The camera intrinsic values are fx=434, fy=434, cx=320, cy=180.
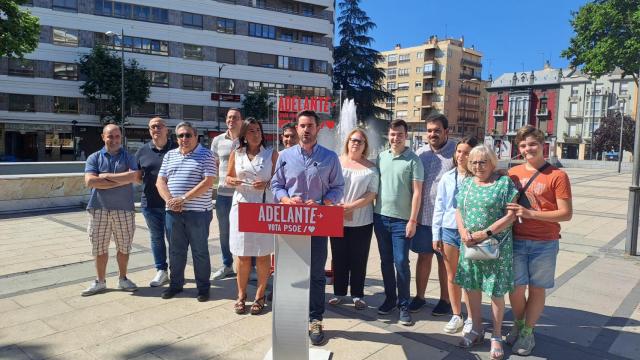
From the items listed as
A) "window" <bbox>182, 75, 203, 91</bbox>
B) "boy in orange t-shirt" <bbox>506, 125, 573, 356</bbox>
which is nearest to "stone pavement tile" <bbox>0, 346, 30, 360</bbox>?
"boy in orange t-shirt" <bbox>506, 125, 573, 356</bbox>

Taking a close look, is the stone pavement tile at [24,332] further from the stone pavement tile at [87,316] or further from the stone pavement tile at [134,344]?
the stone pavement tile at [134,344]

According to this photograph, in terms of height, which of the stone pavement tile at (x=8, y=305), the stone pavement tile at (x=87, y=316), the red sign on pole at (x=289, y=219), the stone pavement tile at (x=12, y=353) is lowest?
the stone pavement tile at (x=8, y=305)

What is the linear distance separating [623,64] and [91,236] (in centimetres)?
3208

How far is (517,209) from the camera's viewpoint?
11.0ft

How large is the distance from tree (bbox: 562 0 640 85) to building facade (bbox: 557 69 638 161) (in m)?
30.8

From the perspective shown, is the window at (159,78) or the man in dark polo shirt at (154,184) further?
the window at (159,78)

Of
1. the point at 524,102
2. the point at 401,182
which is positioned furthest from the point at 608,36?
the point at 524,102

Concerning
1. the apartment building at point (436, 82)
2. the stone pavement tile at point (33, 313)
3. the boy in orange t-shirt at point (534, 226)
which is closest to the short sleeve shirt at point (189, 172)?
the stone pavement tile at point (33, 313)

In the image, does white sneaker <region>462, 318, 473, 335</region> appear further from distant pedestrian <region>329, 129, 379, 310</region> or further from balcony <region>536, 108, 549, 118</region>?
balcony <region>536, 108, 549, 118</region>

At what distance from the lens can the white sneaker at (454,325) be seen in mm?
3947

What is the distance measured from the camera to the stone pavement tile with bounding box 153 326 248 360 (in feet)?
11.2

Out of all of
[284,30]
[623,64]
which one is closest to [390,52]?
[284,30]

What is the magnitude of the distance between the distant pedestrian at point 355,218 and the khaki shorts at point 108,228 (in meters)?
2.30

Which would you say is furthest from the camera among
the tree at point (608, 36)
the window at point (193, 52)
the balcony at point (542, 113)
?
the balcony at point (542, 113)
